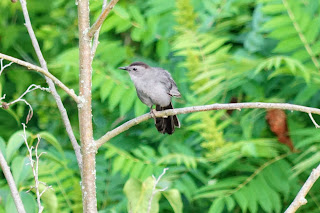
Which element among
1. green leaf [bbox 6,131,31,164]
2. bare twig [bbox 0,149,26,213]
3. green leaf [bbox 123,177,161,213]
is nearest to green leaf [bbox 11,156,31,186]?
green leaf [bbox 6,131,31,164]

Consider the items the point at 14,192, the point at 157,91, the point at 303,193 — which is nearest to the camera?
the point at 303,193

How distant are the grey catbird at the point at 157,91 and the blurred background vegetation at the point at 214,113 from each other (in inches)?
14.5

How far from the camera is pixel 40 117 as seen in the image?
687 cm

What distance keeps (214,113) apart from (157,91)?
36.7 inches

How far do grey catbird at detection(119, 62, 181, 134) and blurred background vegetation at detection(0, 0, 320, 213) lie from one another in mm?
369

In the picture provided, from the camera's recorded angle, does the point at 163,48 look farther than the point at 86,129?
Yes

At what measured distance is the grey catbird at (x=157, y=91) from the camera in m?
3.94

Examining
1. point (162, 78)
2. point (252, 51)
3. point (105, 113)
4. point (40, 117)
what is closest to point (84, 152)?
point (162, 78)

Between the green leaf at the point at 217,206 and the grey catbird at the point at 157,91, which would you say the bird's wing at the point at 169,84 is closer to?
the grey catbird at the point at 157,91

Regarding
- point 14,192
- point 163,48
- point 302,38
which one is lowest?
point 14,192

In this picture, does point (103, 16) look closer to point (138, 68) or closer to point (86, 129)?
point (86, 129)

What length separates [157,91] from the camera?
13.3 feet

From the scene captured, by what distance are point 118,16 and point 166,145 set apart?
1.33 m

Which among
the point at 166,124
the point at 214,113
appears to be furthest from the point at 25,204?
the point at 214,113
